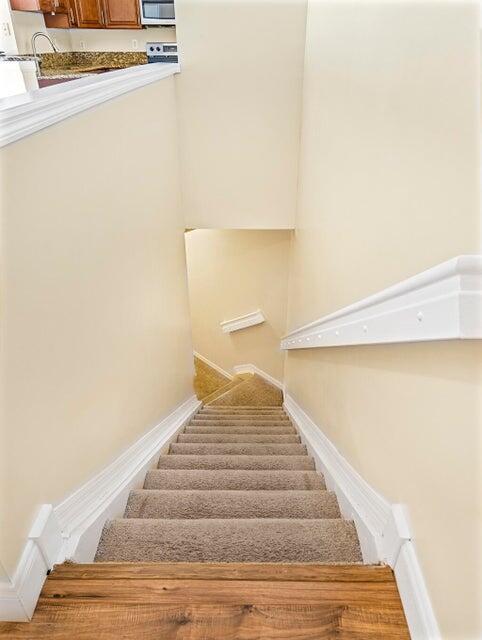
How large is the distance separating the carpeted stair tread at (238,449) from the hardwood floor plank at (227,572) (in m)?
1.14

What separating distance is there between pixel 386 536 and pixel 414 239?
0.73 meters

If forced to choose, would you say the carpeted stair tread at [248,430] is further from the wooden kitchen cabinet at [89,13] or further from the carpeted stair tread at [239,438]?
the wooden kitchen cabinet at [89,13]

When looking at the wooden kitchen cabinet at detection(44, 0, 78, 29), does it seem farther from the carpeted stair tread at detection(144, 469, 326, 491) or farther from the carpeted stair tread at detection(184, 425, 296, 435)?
the carpeted stair tread at detection(144, 469, 326, 491)

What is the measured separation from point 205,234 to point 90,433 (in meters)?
3.82

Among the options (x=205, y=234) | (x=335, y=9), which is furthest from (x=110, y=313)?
(x=205, y=234)

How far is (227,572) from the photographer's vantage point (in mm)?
987

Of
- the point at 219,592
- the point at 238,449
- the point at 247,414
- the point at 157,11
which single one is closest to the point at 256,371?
the point at 247,414

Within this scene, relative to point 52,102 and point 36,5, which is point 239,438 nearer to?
point 52,102

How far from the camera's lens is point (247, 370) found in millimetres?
5234

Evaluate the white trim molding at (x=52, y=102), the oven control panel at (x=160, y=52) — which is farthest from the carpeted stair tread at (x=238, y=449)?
the oven control panel at (x=160, y=52)

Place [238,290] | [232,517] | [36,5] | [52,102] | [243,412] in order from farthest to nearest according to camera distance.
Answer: [238,290] < [36,5] < [243,412] < [232,517] < [52,102]

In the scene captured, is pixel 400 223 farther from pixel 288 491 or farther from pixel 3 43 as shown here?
pixel 3 43

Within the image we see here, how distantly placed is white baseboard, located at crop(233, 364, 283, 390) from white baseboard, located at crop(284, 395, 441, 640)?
11.1ft

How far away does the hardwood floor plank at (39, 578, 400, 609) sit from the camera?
0.92 m
